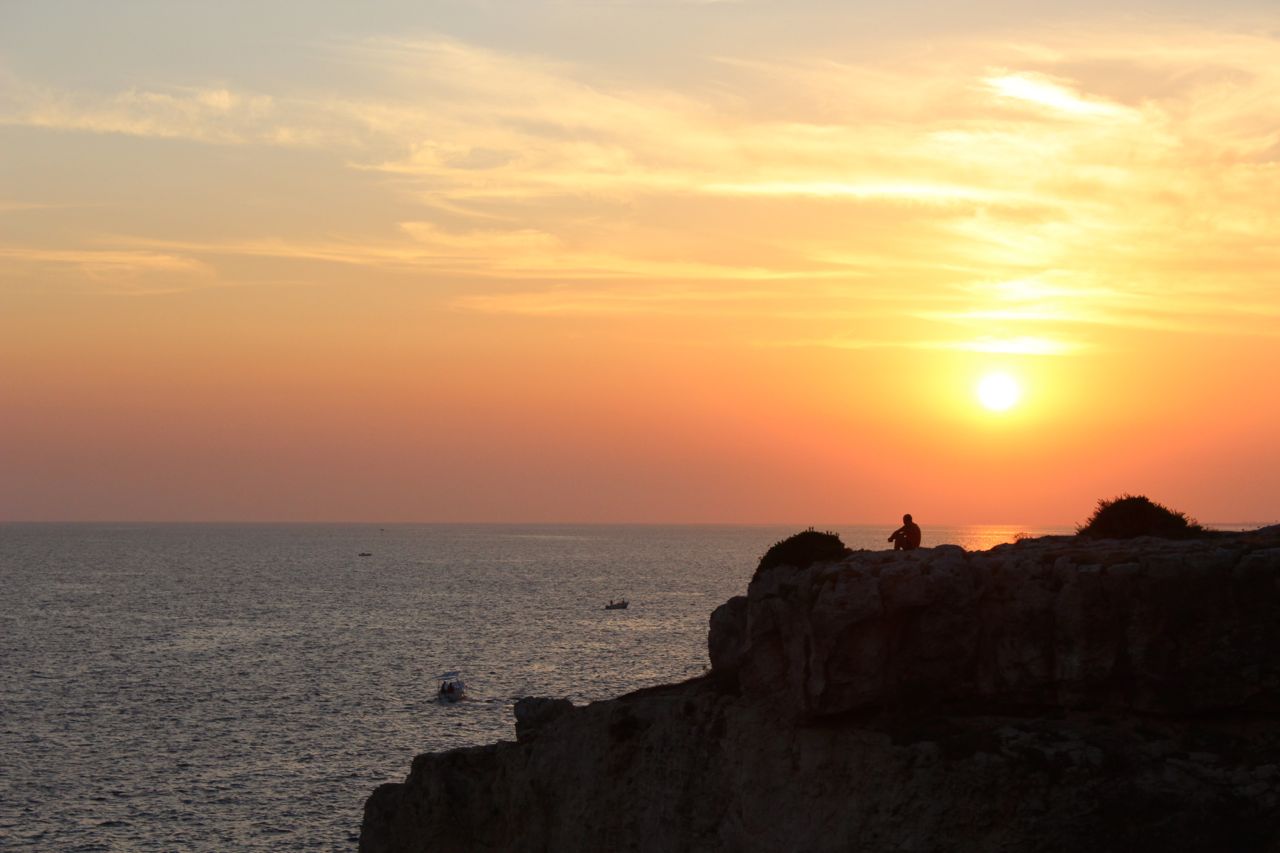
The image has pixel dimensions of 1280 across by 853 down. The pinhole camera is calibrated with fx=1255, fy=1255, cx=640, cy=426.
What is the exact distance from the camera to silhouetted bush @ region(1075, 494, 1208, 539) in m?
36.3

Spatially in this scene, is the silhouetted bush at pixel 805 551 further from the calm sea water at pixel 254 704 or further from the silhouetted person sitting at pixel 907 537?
the calm sea water at pixel 254 704

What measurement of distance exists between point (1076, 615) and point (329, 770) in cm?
6116

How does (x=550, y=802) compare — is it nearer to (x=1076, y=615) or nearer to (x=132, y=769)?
(x=1076, y=615)

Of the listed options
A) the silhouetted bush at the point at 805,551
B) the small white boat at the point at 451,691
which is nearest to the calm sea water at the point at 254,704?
the small white boat at the point at 451,691

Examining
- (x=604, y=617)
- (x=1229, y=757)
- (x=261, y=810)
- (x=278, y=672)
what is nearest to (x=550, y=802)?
(x=1229, y=757)

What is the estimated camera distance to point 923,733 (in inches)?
1225

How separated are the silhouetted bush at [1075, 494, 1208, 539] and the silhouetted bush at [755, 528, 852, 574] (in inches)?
289

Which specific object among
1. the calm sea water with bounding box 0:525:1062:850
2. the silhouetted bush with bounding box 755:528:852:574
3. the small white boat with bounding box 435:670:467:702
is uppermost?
the silhouetted bush with bounding box 755:528:852:574

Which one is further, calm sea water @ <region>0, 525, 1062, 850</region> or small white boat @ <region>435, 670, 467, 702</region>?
small white boat @ <region>435, 670, 467, 702</region>

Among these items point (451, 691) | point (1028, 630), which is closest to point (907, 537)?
point (1028, 630)

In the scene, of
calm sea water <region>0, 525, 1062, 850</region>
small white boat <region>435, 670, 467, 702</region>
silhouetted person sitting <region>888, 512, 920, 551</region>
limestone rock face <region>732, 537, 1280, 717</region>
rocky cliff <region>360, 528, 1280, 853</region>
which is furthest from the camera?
small white boat <region>435, 670, 467, 702</region>

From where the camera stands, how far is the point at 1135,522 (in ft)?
120

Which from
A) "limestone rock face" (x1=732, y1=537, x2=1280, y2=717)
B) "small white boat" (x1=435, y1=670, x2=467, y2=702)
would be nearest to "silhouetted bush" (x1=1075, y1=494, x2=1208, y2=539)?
"limestone rock face" (x1=732, y1=537, x2=1280, y2=717)

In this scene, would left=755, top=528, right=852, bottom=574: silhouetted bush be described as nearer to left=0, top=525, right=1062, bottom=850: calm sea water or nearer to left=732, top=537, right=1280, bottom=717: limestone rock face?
left=732, top=537, right=1280, bottom=717: limestone rock face
